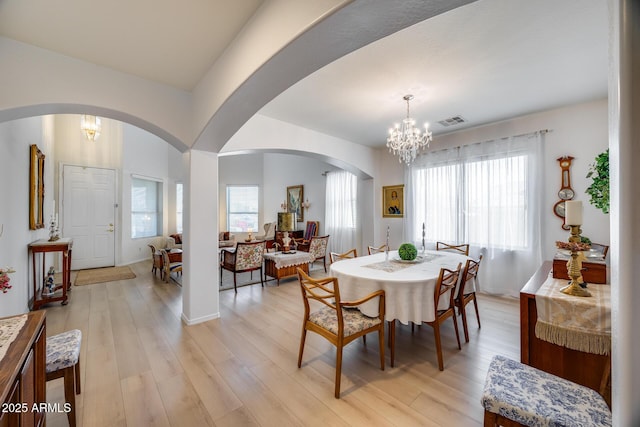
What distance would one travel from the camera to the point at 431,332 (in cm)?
277

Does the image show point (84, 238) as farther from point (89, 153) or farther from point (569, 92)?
point (569, 92)

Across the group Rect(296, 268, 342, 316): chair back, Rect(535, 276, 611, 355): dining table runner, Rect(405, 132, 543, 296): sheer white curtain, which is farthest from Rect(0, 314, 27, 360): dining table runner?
Rect(405, 132, 543, 296): sheer white curtain

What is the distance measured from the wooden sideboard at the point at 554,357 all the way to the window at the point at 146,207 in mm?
7909

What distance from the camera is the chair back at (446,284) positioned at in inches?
A: 81.6

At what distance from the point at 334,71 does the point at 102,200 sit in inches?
254

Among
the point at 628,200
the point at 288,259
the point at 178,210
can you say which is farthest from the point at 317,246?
the point at 628,200

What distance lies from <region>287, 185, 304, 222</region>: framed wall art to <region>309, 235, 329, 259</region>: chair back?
2.36 metres

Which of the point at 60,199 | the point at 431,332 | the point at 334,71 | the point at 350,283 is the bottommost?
the point at 431,332

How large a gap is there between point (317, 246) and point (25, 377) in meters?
4.45

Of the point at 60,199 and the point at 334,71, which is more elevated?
the point at 334,71

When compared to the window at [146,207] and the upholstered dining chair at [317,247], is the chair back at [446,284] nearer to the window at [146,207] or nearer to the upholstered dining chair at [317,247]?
the upholstered dining chair at [317,247]

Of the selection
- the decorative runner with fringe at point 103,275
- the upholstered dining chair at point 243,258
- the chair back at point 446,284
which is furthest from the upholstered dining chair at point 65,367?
the decorative runner with fringe at point 103,275

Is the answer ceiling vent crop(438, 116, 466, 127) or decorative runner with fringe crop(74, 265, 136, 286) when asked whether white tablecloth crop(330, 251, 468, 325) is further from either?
decorative runner with fringe crop(74, 265, 136, 286)

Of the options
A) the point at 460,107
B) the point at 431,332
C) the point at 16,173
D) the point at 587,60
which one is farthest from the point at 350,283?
the point at 16,173
